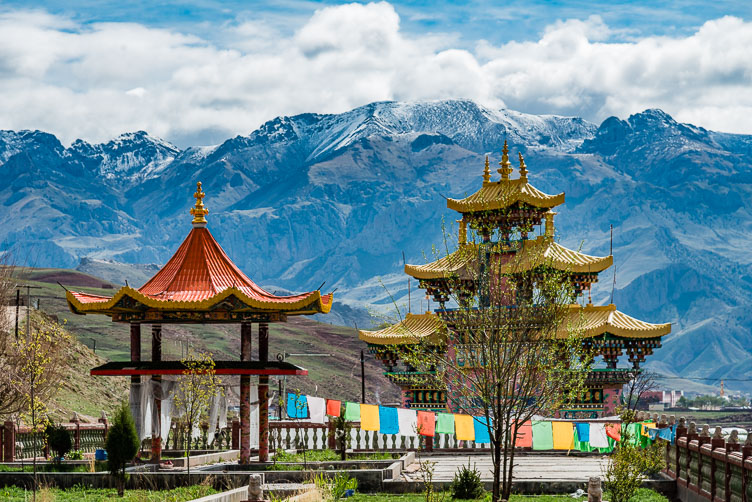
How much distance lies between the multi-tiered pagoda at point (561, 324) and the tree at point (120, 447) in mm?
18269

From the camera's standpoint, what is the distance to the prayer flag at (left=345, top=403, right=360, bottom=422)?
1518 inches

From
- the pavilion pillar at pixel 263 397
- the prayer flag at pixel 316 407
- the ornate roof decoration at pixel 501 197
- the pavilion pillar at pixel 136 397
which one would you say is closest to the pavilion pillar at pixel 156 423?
the pavilion pillar at pixel 136 397

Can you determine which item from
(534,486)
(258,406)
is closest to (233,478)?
(258,406)

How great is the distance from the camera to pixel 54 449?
3494 cm

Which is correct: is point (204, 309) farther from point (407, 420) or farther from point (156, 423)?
point (407, 420)

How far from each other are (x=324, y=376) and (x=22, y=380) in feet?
526

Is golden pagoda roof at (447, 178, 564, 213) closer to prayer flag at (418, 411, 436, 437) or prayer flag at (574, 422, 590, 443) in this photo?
prayer flag at (418, 411, 436, 437)

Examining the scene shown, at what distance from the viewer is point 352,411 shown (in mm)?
38875

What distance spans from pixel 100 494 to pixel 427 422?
552 inches

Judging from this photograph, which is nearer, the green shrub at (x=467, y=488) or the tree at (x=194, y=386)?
the green shrub at (x=467, y=488)

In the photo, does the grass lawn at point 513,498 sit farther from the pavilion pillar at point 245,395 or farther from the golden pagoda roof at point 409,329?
the golden pagoda roof at point 409,329

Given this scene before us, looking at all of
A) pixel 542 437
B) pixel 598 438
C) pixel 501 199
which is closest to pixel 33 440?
pixel 542 437

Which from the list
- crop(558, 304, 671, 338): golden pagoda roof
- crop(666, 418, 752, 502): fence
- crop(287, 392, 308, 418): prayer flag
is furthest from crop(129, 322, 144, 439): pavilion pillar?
crop(558, 304, 671, 338): golden pagoda roof

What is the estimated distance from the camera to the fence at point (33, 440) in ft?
120
